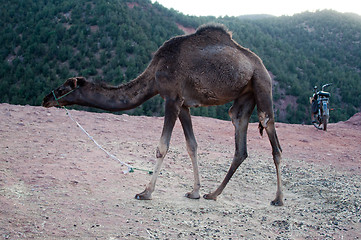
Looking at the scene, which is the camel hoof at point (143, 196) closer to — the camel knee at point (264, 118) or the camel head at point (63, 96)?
the camel head at point (63, 96)

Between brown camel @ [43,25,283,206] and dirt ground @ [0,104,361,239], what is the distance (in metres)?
0.51

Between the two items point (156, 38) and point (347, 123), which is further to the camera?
point (156, 38)

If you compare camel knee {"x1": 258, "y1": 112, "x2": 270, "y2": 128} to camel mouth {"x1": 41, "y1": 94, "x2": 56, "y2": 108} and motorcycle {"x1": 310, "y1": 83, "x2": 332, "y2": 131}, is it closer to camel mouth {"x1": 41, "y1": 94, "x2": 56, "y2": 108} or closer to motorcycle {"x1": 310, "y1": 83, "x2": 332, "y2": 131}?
camel mouth {"x1": 41, "y1": 94, "x2": 56, "y2": 108}

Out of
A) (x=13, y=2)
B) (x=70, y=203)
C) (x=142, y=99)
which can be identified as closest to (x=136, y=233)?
(x=70, y=203)

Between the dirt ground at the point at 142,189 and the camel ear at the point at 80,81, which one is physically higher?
the camel ear at the point at 80,81

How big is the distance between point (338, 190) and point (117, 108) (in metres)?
4.18

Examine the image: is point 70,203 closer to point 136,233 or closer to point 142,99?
point 136,233

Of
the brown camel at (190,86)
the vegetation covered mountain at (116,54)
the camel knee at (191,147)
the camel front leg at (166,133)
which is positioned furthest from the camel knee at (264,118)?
the vegetation covered mountain at (116,54)

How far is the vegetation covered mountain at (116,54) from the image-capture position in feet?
80.1

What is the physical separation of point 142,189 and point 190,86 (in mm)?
1830

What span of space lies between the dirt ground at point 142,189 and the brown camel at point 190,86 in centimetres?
51

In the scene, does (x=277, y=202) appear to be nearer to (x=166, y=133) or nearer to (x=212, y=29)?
(x=166, y=133)

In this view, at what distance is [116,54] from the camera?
90.8 feet

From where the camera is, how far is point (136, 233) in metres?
3.62
